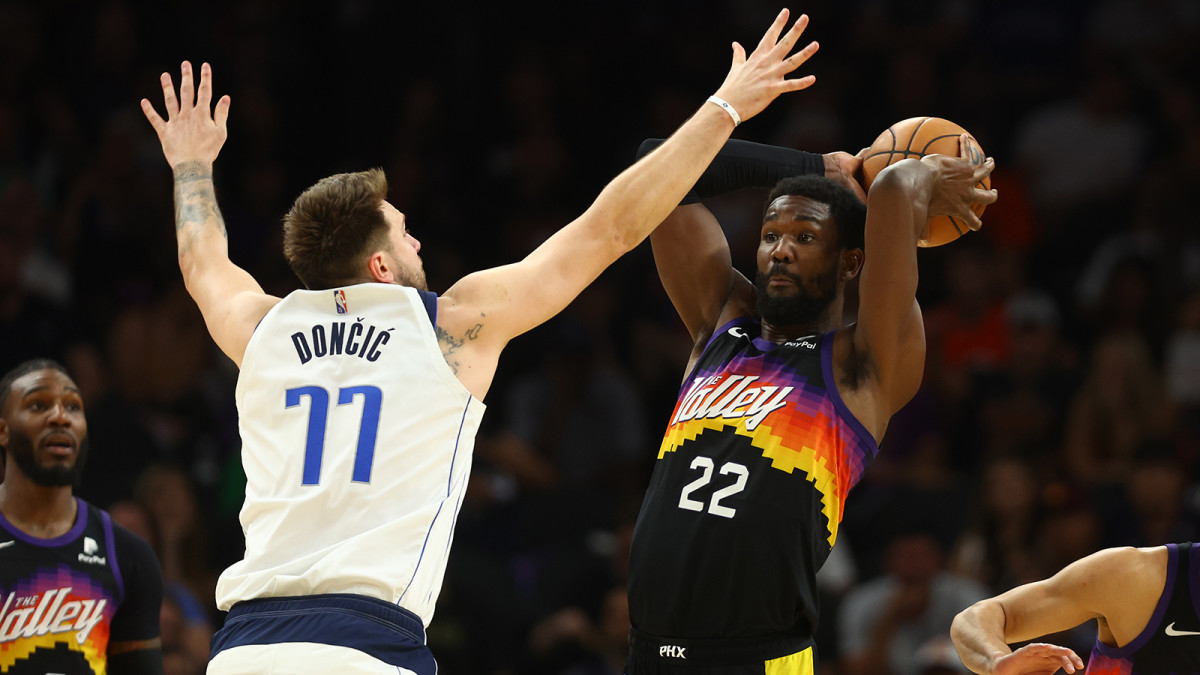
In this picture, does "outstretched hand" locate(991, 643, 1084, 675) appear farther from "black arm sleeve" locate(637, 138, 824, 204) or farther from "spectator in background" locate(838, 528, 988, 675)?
"spectator in background" locate(838, 528, 988, 675)

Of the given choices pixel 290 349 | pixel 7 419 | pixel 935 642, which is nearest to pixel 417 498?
pixel 290 349

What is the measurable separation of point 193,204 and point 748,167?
2.09 metres

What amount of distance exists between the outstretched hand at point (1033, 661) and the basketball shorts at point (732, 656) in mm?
636

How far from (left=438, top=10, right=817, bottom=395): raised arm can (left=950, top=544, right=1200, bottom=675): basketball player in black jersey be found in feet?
5.88

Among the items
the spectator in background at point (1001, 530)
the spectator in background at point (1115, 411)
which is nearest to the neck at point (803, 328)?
the spectator in background at point (1001, 530)

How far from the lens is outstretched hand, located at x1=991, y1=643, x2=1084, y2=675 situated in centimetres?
416

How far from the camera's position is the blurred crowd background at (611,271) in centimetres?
880

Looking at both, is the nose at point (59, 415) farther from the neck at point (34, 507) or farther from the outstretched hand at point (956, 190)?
the outstretched hand at point (956, 190)

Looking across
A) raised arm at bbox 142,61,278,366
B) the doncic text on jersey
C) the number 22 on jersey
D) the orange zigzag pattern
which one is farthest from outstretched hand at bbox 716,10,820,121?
raised arm at bbox 142,61,278,366

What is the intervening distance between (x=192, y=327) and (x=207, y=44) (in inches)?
124

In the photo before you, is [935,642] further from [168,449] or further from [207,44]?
[207,44]

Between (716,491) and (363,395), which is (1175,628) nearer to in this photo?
(716,491)

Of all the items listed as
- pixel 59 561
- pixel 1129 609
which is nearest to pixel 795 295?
pixel 1129 609

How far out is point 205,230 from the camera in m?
4.50
